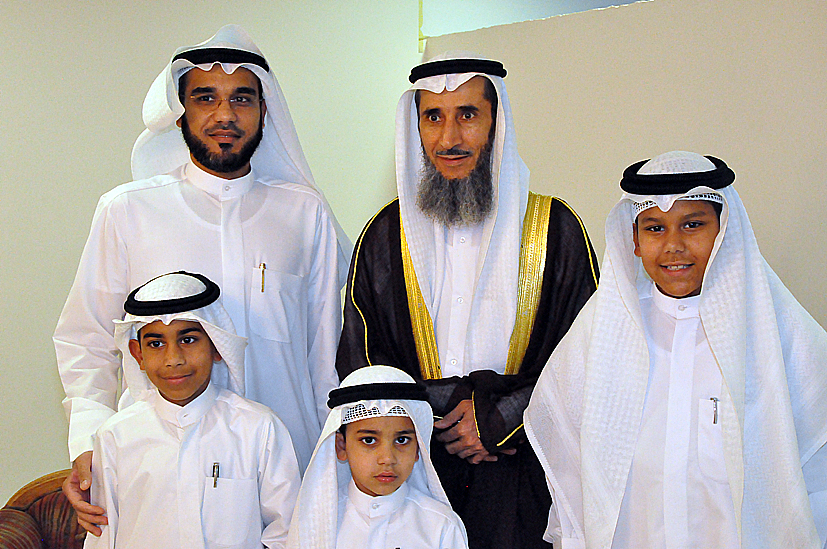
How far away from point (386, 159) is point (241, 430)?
3624 mm

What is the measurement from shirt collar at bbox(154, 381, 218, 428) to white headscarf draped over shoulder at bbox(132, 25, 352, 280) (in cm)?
86

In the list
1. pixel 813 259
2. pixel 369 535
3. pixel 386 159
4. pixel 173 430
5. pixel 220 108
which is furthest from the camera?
pixel 386 159

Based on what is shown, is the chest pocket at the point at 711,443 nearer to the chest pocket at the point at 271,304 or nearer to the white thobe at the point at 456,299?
the white thobe at the point at 456,299

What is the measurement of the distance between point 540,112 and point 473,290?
2.70 meters

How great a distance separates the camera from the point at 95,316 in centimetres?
305

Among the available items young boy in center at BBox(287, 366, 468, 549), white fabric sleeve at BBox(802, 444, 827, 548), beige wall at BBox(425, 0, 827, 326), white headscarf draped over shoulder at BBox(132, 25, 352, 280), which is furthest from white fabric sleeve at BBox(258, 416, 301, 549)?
beige wall at BBox(425, 0, 827, 326)

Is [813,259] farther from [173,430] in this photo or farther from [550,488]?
[173,430]

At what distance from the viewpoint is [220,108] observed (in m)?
3.07

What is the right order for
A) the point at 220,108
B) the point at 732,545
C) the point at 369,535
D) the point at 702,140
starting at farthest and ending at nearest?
the point at 702,140, the point at 220,108, the point at 369,535, the point at 732,545

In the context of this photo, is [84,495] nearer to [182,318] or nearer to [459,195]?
[182,318]

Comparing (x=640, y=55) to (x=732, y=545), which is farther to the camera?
(x=640, y=55)

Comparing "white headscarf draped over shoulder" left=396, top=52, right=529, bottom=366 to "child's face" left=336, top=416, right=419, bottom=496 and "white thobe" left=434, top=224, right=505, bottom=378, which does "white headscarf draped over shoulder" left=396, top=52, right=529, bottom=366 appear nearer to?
"white thobe" left=434, top=224, right=505, bottom=378

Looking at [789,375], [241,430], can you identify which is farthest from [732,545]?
[241,430]

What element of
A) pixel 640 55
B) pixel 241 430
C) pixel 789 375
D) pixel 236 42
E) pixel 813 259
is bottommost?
pixel 241 430
